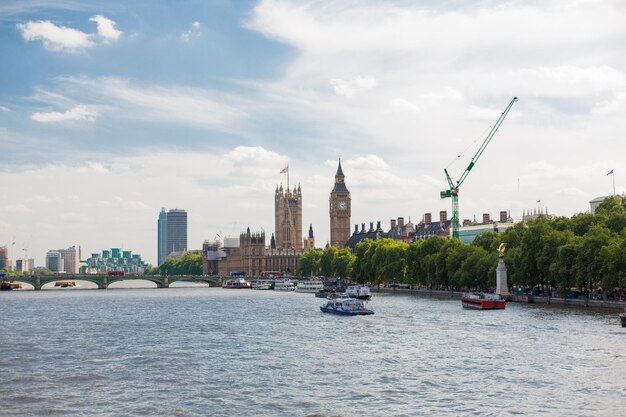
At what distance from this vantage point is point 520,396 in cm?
4638

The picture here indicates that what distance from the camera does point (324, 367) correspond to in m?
58.3

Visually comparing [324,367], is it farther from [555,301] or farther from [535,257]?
[535,257]

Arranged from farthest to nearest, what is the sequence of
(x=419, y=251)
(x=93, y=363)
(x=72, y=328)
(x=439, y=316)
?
(x=419, y=251) → (x=439, y=316) → (x=72, y=328) → (x=93, y=363)

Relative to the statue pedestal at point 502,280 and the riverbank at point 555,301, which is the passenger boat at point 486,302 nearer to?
the riverbank at point 555,301

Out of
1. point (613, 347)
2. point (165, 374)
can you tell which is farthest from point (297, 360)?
point (613, 347)

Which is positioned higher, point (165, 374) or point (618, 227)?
point (618, 227)

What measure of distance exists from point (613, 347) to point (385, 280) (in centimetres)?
12519

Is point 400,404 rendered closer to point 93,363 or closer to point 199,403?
point 199,403

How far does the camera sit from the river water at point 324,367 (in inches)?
1775

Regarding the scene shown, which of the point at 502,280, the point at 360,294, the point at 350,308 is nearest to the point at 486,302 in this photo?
the point at 350,308

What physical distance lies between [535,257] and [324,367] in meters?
67.0

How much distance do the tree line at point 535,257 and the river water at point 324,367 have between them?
28.0 feet

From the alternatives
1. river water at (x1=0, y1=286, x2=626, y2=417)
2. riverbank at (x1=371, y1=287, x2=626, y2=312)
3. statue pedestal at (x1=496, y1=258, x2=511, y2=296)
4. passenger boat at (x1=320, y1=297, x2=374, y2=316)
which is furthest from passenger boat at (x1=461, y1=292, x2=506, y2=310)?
statue pedestal at (x1=496, y1=258, x2=511, y2=296)

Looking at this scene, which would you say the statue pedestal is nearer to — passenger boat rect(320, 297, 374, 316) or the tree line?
the tree line
